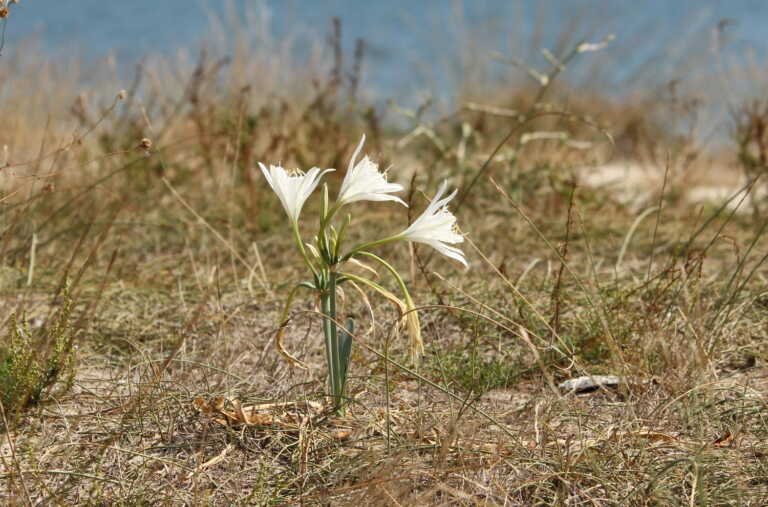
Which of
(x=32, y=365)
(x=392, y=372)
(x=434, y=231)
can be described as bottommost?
(x=392, y=372)

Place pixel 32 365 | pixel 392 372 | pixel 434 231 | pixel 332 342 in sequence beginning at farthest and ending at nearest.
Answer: pixel 392 372
pixel 32 365
pixel 332 342
pixel 434 231

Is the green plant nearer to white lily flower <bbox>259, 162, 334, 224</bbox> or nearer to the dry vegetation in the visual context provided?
white lily flower <bbox>259, 162, 334, 224</bbox>

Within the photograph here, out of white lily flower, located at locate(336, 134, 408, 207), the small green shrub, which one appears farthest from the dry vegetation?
white lily flower, located at locate(336, 134, 408, 207)

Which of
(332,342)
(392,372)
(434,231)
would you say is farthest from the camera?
(392,372)

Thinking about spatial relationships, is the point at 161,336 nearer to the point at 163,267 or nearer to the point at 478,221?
the point at 163,267

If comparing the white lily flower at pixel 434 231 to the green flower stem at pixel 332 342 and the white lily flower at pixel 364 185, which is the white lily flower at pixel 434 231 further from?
the green flower stem at pixel 332 342

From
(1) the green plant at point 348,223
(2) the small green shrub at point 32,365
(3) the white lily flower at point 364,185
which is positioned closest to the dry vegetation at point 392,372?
(2) the small green shrub at point 32,365

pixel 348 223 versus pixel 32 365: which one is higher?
pixel 348 223

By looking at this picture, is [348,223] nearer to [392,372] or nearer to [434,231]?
[434,231]

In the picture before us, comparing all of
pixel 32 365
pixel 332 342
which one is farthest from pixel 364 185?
pixel 32 365
